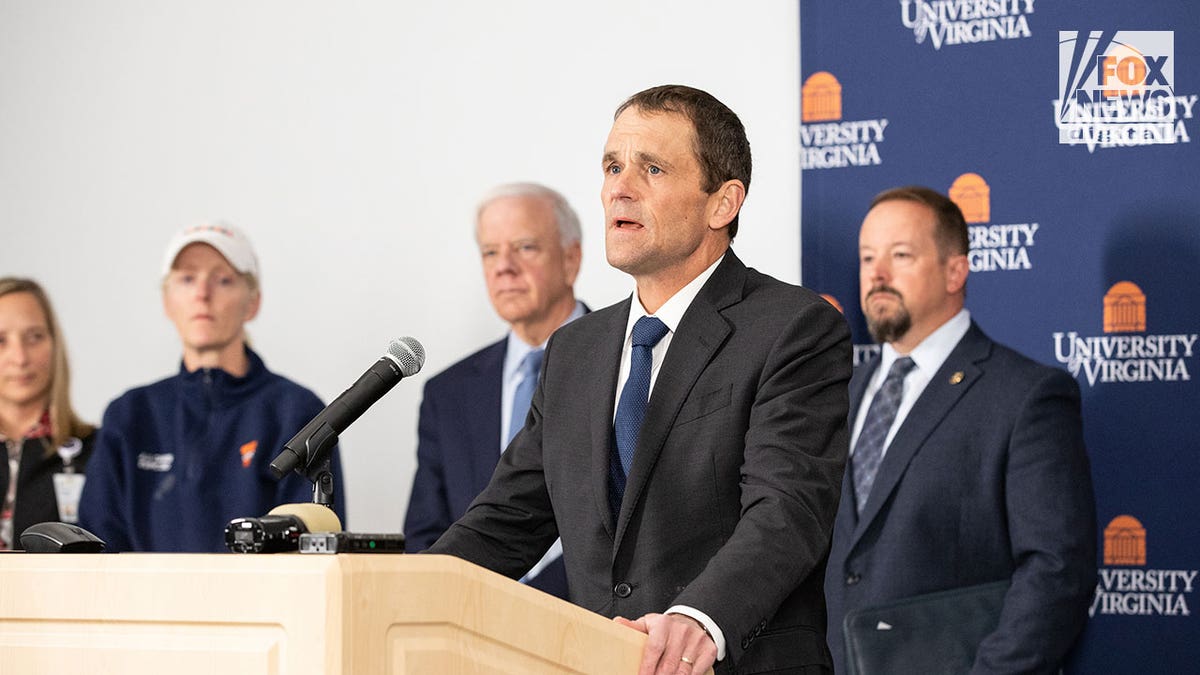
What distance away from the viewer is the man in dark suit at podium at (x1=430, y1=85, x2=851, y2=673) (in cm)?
220

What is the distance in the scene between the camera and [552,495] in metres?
2.58

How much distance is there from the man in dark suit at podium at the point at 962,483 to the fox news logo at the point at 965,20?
69 cm

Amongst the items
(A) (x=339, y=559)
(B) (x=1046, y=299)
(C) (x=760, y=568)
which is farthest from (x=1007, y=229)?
(A) (x=339, y=559)

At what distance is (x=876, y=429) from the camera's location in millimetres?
4473

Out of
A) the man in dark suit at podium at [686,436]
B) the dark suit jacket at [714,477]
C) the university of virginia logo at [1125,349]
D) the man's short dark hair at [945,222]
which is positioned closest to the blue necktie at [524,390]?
the man's short dark hair at [945,222]

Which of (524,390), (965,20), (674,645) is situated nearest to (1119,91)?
(965,20)

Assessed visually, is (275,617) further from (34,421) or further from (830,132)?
(34,421)

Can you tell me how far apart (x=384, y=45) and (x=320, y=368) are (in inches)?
51.9

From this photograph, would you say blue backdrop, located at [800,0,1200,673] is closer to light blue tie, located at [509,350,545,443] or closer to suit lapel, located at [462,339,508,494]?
light blue tie, located at [509,350,545,443]

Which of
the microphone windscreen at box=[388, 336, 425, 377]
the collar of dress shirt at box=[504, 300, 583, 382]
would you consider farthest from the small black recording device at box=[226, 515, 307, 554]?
the collar of dress shirt at box=[504, 300, 583, 382]

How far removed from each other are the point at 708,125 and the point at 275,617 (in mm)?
1414

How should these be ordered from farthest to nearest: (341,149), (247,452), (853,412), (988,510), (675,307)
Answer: (341,149) → (247,452) → (853,412) → (988,510) → (675,307)

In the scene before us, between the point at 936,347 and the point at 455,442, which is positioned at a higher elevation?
the point at 936,347

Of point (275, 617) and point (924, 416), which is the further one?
point (924, 416)
